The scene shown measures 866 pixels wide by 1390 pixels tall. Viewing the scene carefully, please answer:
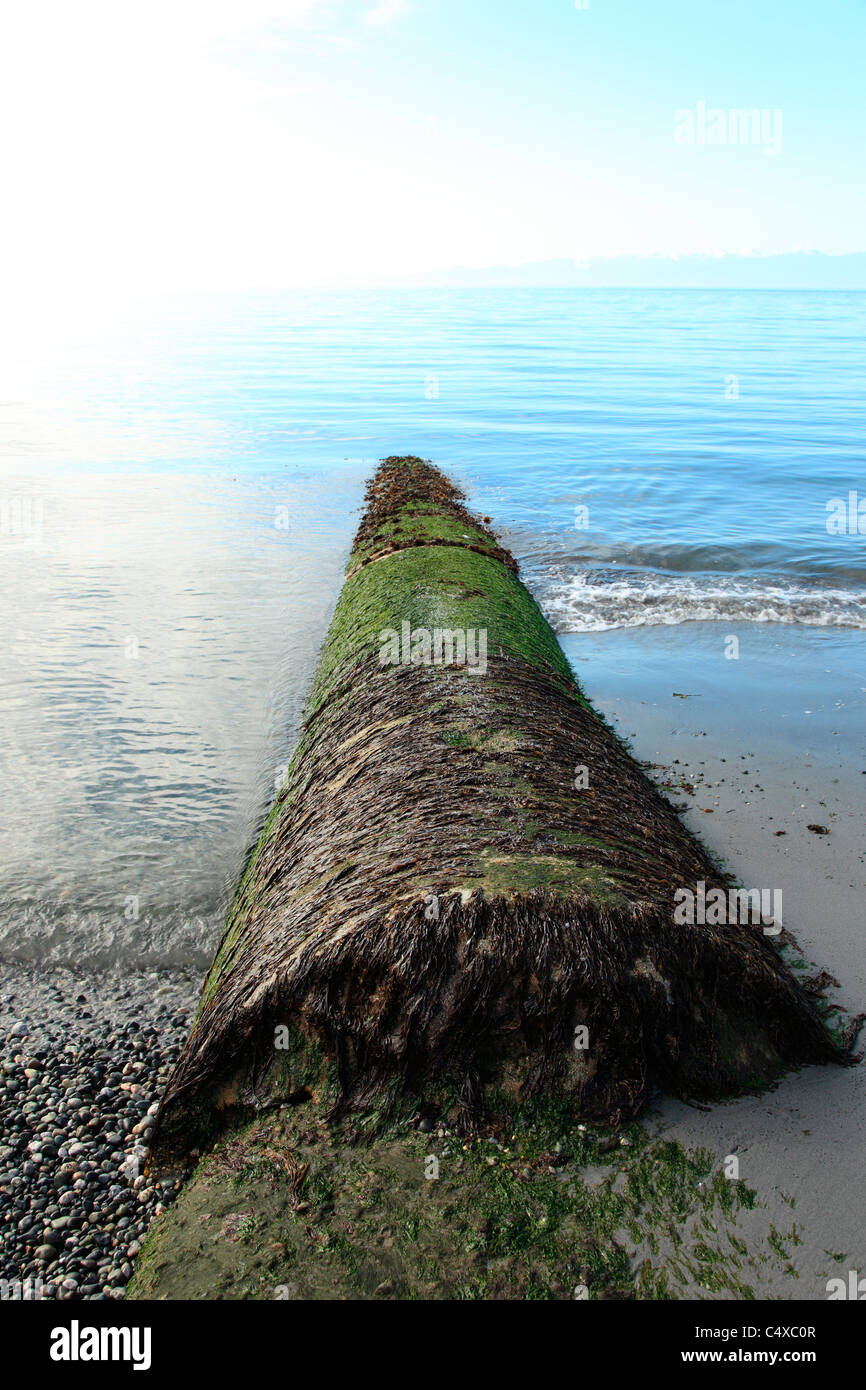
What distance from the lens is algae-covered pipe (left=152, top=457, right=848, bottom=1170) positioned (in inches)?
153

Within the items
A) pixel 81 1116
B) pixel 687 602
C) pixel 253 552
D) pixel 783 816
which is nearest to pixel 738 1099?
pixel 81 1116

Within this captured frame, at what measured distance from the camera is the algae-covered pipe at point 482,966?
3875mm

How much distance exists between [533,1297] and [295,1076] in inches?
55.6

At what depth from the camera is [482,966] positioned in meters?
3.91

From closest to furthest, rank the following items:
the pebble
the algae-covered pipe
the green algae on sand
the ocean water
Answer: the green algae on sand < the pebble < the algae-covered pipe < the ocean water

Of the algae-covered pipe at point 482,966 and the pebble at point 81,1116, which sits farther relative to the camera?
the algae-covered pipe at point 482,966

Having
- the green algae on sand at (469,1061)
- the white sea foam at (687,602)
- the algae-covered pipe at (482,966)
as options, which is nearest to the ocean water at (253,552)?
the white sea foam at (687,602)

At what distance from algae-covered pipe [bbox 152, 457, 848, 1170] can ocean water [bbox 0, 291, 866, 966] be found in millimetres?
2175

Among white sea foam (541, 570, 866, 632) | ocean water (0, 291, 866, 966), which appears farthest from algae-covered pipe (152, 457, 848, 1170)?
white sea foam (541, 570, 866, 632)

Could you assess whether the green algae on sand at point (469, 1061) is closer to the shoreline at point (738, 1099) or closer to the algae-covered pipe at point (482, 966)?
the algae-covered pipe at point (482, 966)

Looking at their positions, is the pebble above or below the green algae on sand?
below

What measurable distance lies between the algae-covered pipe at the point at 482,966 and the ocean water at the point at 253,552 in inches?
85.6

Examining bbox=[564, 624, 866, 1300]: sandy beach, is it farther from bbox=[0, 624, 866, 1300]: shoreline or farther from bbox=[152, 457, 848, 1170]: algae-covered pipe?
bbox=[152, 457, 848, 1170]: algae-covered pipe

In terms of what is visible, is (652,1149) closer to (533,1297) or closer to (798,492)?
(533,1297)
